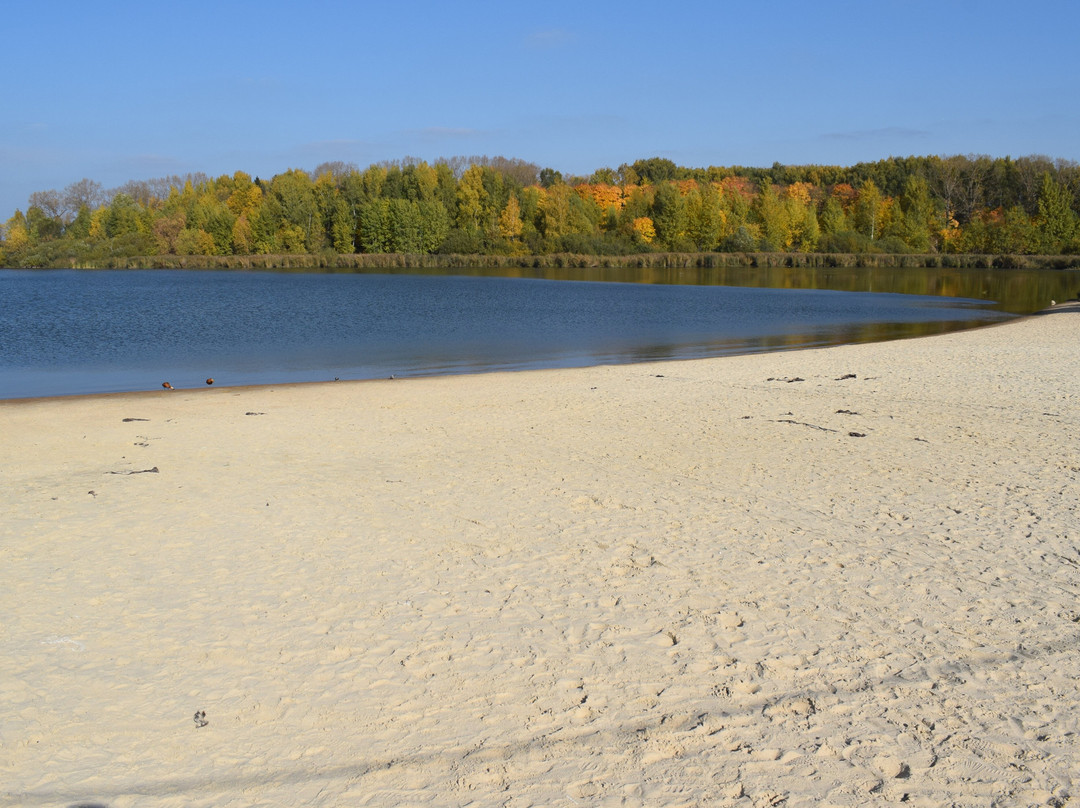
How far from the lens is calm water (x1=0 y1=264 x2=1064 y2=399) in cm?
1950

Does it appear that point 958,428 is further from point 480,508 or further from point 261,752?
point 261,752

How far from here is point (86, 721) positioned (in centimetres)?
396

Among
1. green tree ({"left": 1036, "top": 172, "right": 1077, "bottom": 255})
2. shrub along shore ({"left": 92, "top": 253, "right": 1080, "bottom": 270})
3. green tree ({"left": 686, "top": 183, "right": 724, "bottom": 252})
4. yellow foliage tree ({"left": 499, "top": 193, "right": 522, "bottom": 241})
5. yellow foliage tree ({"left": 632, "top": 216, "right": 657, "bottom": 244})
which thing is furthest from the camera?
yellow foliage tree ({"left": 632, "top": 216, "right": 657, "bottom": 244})

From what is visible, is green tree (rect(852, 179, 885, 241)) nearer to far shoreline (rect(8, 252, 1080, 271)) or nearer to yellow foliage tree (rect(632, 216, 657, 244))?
far shoreline (rect(8, 252, 1080, 271))

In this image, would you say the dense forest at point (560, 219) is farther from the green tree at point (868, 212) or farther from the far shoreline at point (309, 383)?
the far shoreline at point (309, 383)

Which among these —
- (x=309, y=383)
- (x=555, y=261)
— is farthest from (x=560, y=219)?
(x=309, y=383)

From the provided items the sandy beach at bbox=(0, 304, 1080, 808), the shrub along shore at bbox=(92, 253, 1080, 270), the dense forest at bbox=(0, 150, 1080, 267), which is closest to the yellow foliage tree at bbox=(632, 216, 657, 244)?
the dense forest at bbox=(0, 150, 1080, 267)

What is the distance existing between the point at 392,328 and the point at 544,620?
24.3 m

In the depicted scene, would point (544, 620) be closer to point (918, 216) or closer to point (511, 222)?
point (511, 222)

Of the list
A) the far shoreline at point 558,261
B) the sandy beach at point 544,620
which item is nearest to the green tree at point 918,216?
the far shoreline at point 558,261

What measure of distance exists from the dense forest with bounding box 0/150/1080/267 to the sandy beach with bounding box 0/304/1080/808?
80424 millimetres

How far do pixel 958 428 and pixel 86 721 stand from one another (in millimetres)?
10044

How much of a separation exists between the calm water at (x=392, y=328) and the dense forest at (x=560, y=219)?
144 feet

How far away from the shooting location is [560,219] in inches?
3701
